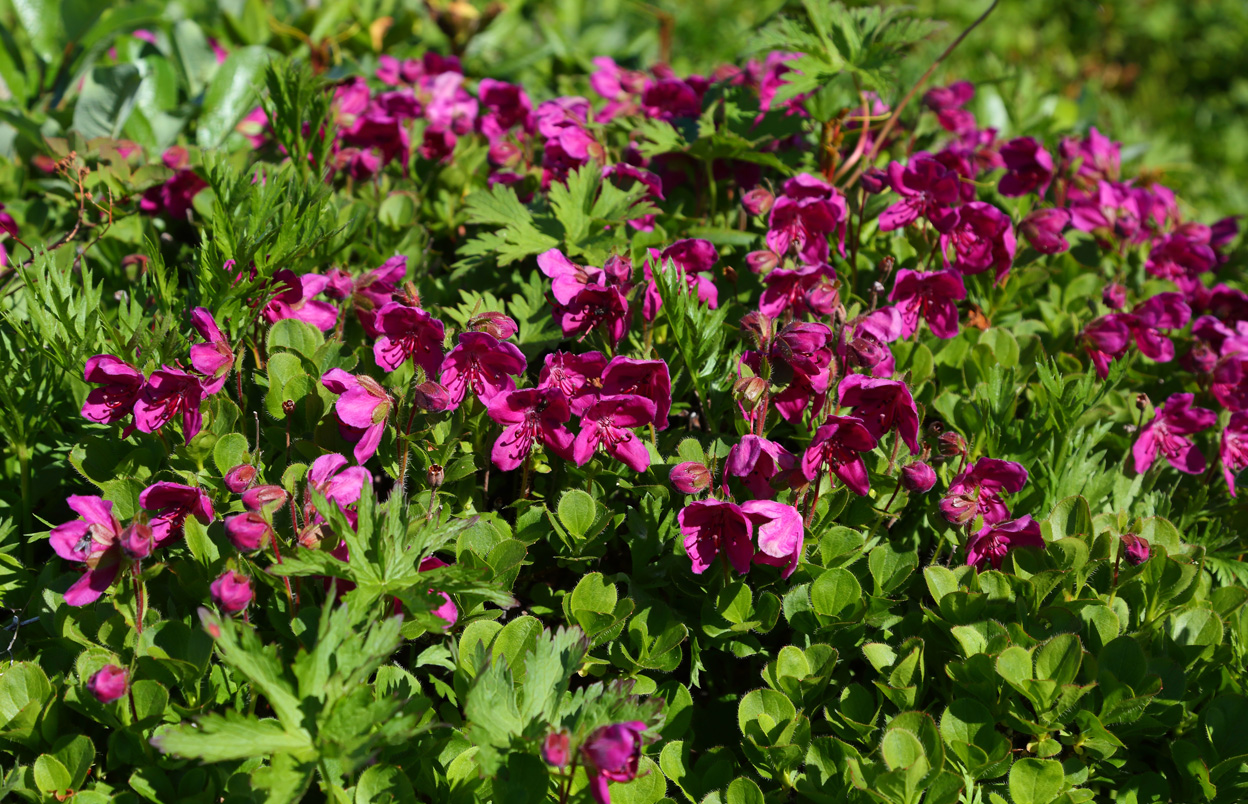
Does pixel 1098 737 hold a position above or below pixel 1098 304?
below

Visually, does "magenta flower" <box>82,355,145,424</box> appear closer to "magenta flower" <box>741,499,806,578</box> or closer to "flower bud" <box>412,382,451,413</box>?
"flower bud" <box>412,382,451,413</box>

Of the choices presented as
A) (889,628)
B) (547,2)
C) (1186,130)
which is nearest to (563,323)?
(889,628)

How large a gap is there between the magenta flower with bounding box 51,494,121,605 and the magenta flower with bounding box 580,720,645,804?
0.90 meters

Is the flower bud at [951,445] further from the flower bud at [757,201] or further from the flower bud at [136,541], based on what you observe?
the flower bud at [136,541]

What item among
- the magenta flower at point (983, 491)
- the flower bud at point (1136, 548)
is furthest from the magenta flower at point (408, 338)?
the flower bud at point (1136, 548)

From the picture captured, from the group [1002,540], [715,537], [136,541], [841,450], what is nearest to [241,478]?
[136,541]

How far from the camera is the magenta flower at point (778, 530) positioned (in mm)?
1711

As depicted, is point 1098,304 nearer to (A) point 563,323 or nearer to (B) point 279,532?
(A) point 563,323

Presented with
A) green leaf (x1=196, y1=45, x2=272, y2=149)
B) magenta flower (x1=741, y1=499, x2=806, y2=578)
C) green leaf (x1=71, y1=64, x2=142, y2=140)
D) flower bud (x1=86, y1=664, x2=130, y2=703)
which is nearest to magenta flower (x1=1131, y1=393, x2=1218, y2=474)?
magenta flower (x1=741, y1=499, x2=806, y2=578)

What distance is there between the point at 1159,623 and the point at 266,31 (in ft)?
12.3

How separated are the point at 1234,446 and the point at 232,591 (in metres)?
2.30

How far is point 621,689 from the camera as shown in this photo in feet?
5.06

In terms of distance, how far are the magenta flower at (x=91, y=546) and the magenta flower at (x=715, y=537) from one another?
3.32ft

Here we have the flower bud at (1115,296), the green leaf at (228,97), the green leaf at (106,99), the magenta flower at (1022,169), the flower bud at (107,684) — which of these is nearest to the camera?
the flower bud at (107,684)
